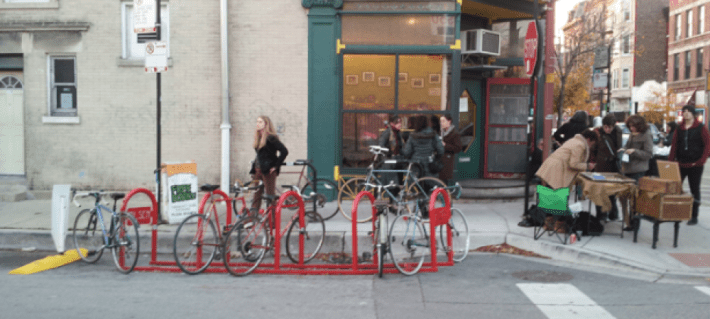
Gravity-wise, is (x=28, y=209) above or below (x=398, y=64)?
below

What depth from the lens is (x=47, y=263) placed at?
24.0 feet

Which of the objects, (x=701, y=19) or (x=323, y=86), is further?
(x=701, y=19)

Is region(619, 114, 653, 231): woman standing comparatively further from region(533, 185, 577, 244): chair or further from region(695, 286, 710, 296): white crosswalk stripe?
region(695, 286, 710, 296): white crosswalk stripe

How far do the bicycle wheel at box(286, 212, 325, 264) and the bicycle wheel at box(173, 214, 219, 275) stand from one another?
3.30 ft

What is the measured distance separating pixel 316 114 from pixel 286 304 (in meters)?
6.24

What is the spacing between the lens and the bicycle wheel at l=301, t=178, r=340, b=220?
9195 millimetres

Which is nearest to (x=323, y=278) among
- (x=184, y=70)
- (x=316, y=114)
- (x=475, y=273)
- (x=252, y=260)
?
(x=252, y=260)

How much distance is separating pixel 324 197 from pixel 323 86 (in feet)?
10.0

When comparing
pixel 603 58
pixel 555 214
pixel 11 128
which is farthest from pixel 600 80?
pixel 11 128

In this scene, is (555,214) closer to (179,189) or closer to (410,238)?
(410,238)

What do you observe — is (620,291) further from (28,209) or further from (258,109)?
(28,209)

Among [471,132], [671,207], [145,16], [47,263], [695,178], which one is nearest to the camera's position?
[47,263]

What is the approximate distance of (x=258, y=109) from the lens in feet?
38.1

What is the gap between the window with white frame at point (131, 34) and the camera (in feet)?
38.5
